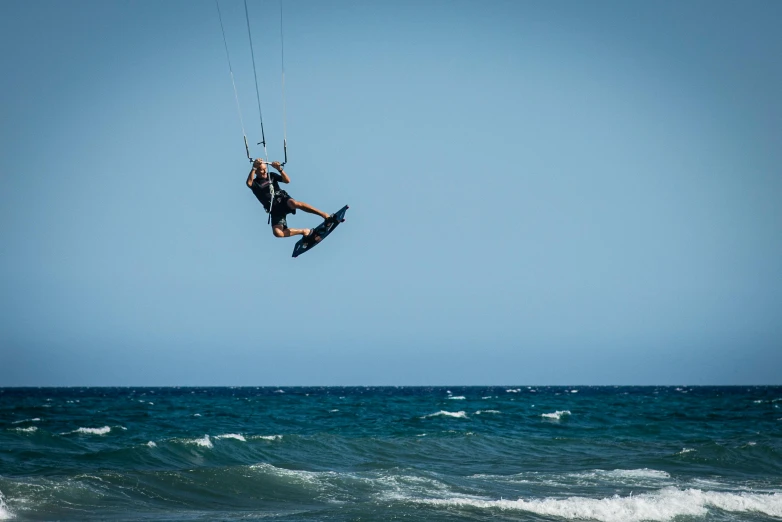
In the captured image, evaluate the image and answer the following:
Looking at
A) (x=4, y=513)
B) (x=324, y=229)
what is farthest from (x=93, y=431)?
(x=324, y=229)

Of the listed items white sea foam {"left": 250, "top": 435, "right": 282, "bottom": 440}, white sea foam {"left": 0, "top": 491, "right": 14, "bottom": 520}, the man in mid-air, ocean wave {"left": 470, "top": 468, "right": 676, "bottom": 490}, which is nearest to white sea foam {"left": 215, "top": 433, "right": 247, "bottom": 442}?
white sea foam {"left": 250, "top": 435, "right": 282, "bottom": 440}

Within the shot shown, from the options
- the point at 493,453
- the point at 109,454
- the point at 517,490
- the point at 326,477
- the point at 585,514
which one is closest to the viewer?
the point at 585,514

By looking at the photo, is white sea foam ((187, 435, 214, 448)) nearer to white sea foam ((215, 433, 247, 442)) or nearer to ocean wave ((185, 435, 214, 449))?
ocean wave ((185, 435, 214, 449))

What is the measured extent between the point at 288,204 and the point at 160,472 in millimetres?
9598

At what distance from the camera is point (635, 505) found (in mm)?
16328

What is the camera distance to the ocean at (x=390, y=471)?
16203 mm

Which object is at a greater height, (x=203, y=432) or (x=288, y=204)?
(x=288, y=204)

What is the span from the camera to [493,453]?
27.3 metres

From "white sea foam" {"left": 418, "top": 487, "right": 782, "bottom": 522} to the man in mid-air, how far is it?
22.4 feet

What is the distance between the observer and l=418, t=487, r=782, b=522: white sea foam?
15.9 m

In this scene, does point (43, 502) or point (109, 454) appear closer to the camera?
point (43, 502)

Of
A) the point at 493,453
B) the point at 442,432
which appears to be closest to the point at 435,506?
the point at 493,453

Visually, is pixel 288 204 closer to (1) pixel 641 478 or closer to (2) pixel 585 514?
(2) pixel 585 514

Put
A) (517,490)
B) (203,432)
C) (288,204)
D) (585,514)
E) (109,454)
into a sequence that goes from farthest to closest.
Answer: (203,432)
(109,454)
(517,490)
(585,514)
(288,204)
